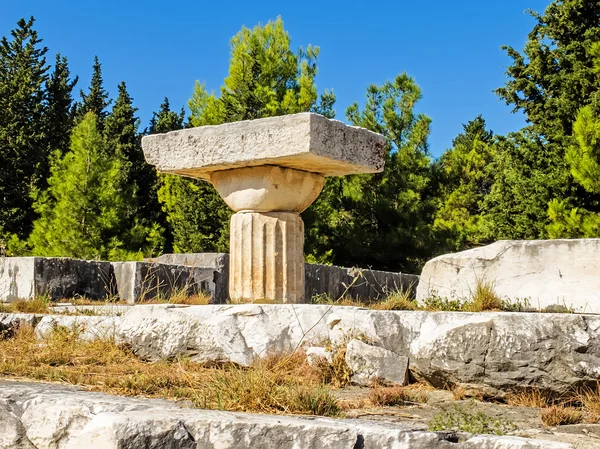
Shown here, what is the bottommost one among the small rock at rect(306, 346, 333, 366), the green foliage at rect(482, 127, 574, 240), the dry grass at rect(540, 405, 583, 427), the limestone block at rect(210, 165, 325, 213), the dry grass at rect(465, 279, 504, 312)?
the dry grass at rect(540, 405, 583, 427)

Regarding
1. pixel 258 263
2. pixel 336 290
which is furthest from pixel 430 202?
pixel 258 263

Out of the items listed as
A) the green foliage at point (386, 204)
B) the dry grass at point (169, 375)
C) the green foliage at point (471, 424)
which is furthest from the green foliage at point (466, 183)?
the green foliage at point (471, 424)

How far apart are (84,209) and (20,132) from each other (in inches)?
232

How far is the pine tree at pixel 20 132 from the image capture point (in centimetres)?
2862

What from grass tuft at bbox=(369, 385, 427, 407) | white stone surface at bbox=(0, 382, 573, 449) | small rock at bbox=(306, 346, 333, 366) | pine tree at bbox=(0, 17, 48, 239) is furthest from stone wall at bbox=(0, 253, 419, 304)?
pine tree at bbox=(0, 17, 48, 239)

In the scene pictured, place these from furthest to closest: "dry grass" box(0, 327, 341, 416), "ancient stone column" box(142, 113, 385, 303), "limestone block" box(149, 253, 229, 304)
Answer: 1. "limestone block" box(149, 253, 229, 304)
2. "ancient stone column" box(142, 113, 385, 303)
3. "dry grass" box(0, 327, 341, 416)

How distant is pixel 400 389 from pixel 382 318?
60 centimetres

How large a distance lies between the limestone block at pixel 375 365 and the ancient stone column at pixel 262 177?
2.18m

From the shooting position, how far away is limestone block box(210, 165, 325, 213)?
6.42 meters

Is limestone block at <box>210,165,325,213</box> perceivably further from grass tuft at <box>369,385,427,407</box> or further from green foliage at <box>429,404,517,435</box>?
green foliage at <box>429,404,517,435</box>

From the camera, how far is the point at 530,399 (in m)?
3.64

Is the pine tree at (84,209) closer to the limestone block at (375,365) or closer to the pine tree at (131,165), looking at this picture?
the pine tree at (131,165)

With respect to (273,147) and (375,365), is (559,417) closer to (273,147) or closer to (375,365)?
(375,365)

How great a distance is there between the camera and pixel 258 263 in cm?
657
